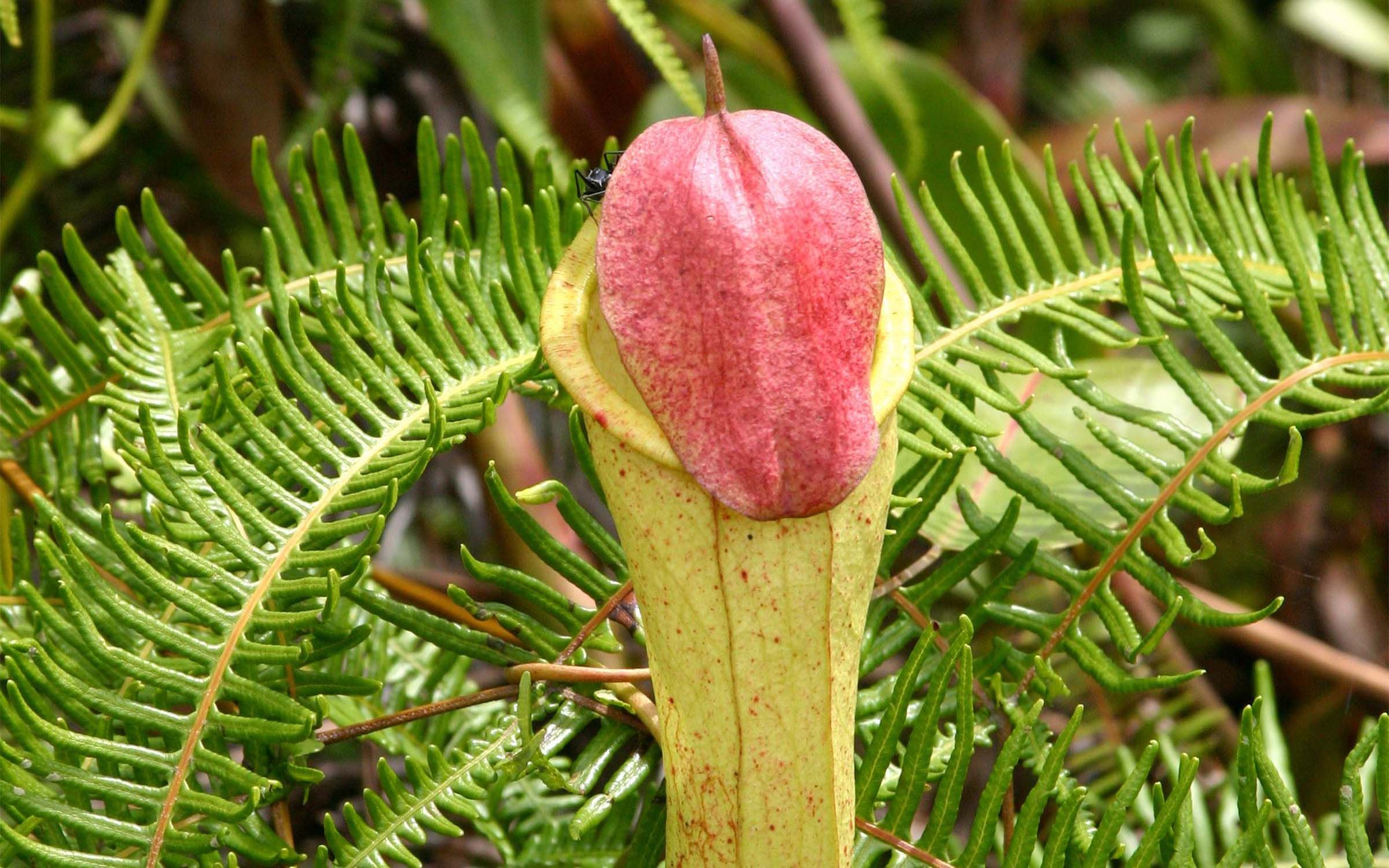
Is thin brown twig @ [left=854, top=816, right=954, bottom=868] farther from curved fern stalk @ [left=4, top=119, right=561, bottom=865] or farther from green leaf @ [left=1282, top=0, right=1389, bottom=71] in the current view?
green leaf @ [left=1282, top=0, right=1389, bottom=71]

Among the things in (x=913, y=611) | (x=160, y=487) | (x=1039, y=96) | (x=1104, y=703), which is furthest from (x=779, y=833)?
(x=1039, y=96)

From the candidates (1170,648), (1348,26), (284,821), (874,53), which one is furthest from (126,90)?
(1348,26)

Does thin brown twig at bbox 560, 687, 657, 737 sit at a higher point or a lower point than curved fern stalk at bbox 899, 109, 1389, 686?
lower

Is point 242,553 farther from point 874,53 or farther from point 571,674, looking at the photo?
point 874,53

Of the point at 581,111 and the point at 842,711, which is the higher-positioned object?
the point at 581,111

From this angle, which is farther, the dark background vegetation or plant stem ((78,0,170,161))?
the dark background vegetation

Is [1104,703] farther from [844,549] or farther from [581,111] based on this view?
[581,111]

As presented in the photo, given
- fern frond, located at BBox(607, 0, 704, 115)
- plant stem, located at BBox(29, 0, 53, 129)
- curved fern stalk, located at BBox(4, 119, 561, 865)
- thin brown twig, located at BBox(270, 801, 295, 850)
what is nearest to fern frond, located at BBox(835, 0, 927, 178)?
fern frond, located at BBox(607, 0, 704, 115)

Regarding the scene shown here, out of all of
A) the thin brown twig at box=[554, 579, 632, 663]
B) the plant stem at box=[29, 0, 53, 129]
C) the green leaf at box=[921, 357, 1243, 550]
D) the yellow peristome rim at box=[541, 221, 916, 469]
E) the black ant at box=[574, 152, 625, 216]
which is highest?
the plant stem at box=[29, 0, 53, 129]
